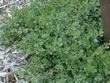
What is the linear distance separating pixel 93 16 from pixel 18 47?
79cm

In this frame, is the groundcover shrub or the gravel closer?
the groundcover shrub

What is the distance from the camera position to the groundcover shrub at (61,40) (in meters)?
2.70

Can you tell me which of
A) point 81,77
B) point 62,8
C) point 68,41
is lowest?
point 81,77

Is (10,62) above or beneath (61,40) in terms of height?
beneath

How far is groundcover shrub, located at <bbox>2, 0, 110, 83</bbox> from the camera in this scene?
270 centimetres

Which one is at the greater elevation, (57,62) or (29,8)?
(29,8)

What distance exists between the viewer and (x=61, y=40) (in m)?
2.90

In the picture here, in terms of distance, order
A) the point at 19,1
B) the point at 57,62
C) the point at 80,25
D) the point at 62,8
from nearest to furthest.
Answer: the point at 57,62, the point at 80,25, the point at 62,8, the point at 19,1

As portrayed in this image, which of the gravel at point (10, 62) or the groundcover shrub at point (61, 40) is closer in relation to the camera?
the groundcover shrub at point (61, 40)

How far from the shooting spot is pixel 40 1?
350 cm

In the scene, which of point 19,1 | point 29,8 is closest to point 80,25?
point 29,8

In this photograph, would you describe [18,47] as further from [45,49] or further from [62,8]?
[62,8]

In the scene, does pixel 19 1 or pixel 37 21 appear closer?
pixel 37 21

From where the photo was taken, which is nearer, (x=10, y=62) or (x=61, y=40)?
(x=61, y=40)
